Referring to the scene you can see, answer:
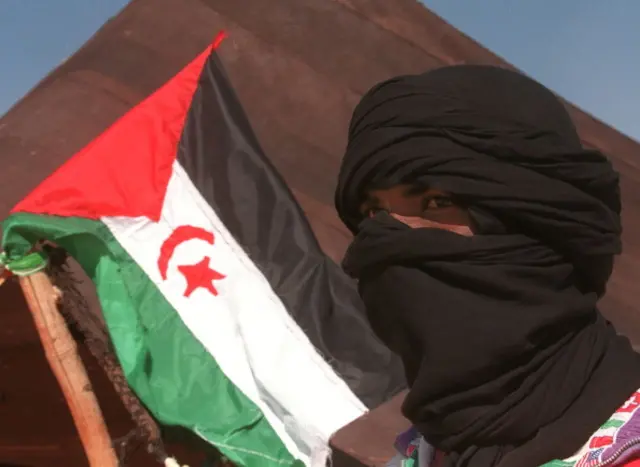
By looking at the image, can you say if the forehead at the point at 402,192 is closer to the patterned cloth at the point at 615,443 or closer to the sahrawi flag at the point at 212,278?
the patterned cloth at the point at 615,443

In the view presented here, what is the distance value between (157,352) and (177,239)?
1.12 feet

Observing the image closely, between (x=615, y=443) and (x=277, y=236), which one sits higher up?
(x=615, y=443)

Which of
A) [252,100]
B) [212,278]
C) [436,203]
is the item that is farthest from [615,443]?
[252,100]

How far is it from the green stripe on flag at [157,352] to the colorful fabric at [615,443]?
1208 millimetres

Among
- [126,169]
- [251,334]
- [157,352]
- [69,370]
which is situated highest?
[126,169]

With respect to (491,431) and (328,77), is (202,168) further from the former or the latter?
(491,431)

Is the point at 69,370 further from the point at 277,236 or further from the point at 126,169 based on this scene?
the point at 277,236

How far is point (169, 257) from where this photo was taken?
2080 millimetres

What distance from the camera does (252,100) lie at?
3.02 meters

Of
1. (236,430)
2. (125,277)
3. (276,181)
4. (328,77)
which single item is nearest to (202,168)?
(276,181)

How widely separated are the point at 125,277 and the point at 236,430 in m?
0.51

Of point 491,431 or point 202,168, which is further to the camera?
point 202,168

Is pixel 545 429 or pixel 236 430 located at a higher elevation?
pixel 545 429

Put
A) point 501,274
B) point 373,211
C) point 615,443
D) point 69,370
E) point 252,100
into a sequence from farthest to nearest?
point 252,100 < point 69,370 < point 373,211 < point 501,274 < point 615,443
